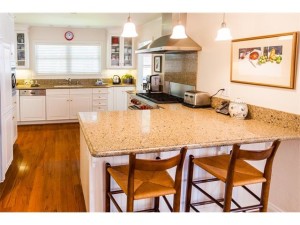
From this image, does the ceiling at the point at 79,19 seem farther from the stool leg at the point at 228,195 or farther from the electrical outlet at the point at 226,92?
the stool leg at the point at 228,195

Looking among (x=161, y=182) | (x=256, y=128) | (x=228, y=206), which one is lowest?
(x=228, y=206)

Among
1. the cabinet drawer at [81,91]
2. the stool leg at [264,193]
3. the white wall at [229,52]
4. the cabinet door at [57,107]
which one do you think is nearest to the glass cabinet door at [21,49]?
the cabinet door at [57,107]

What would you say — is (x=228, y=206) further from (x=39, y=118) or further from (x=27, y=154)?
(x=39, y=118)

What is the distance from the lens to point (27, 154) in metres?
4.41

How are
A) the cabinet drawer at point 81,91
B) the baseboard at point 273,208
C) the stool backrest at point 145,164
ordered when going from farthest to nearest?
the cabinet drawer at point 81,91
the baseboard at point 273,208
the stool backrest at point 145,164

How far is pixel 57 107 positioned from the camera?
657 centimetres

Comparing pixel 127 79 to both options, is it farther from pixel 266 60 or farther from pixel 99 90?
pixel 266 60

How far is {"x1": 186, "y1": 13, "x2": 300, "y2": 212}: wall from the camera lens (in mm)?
2467

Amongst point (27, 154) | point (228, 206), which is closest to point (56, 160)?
point (27, 154)

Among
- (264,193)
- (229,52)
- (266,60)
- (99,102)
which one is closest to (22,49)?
(99,102)

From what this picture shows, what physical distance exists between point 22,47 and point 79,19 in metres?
1.75

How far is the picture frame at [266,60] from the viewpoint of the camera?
2.40 meters

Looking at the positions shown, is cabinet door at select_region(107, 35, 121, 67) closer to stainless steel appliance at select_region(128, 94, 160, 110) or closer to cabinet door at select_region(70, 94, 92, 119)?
cabinet door at select_region(70, 94, 92, 119)
